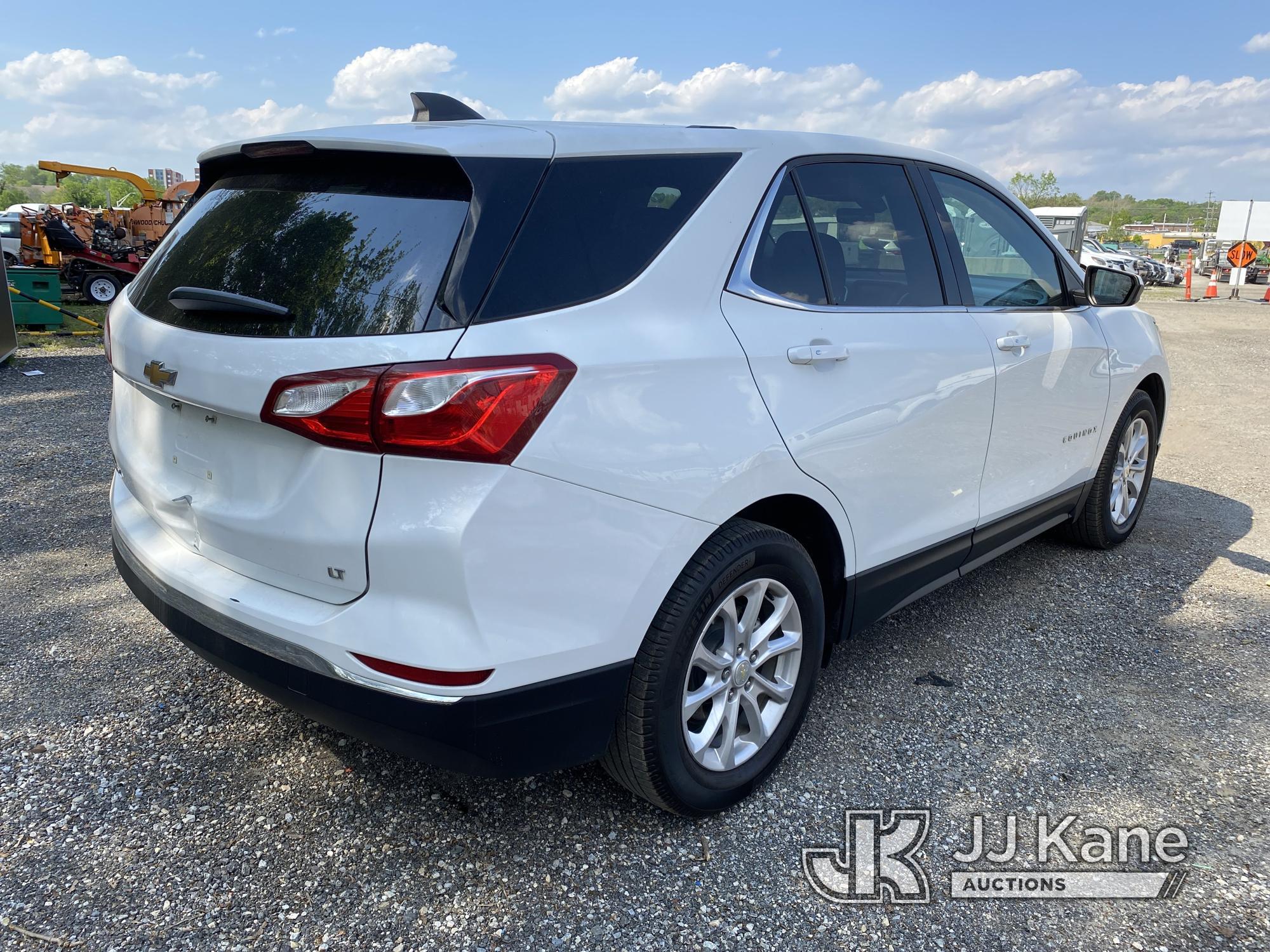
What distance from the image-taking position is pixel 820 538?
2.74 metres

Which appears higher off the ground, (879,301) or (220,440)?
(879,301)

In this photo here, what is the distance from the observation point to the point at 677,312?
86.8 inches

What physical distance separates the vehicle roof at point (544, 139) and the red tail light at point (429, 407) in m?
0.53

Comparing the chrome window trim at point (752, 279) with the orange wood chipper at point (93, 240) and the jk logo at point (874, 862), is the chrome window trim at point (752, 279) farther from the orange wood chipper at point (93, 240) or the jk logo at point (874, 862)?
the orange wood chipper at point (93, 240)

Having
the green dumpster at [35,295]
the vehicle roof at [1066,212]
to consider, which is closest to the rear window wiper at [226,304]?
the green dumpster at [35,295]

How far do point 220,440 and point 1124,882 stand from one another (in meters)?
2.48

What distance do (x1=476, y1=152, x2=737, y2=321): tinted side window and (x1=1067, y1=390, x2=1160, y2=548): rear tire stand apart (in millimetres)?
2998

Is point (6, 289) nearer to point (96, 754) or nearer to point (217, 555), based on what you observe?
point (96, 754)

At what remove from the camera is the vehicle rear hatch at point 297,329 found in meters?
1.91

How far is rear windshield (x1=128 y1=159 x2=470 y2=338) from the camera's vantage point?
76.2 inches

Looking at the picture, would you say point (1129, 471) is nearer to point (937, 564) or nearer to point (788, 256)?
point (937, 564)

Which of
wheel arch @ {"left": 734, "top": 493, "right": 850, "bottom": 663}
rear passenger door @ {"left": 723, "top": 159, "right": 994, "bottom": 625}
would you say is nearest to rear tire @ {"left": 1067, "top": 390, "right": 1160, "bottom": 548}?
rear passenger door @ {"left": 723, "top": 159, "right": 994, "bottom": 625}


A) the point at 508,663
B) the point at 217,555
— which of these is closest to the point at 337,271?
the point at 217,555

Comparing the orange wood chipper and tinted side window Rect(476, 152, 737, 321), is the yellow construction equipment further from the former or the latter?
tinted side window Rect(476, 152, 737, 321)
